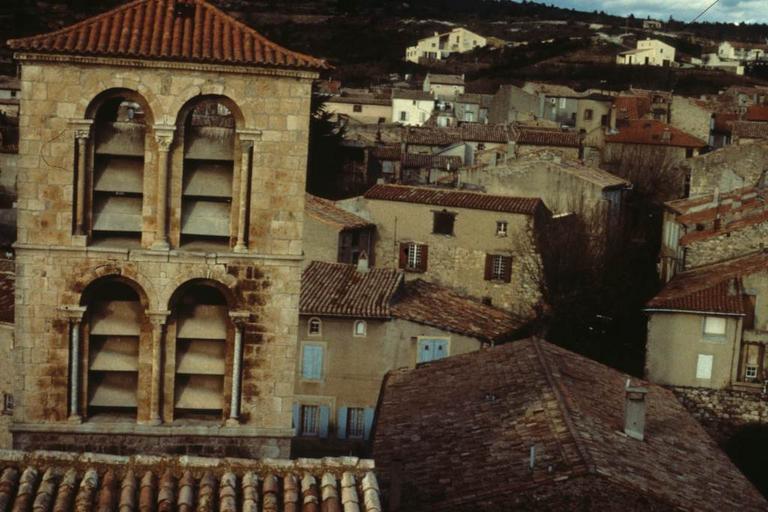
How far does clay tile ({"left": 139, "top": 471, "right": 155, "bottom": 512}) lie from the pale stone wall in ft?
13.6

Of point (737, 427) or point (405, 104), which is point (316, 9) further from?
point (737, 427)

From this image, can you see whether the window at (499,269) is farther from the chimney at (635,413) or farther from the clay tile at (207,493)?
the clay tile at (207,493)

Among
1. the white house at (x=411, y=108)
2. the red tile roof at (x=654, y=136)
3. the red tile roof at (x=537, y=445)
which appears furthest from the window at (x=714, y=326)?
the white house at (x=411, y=108)

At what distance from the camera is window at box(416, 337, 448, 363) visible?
36.1 meters

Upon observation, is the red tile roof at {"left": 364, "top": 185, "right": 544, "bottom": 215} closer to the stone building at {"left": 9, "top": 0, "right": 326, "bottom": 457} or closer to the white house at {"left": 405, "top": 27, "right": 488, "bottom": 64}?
the stone building at {"left": 9, "top": 0, "right": 326, "bottom": 457}

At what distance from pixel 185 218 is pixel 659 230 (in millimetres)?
45351

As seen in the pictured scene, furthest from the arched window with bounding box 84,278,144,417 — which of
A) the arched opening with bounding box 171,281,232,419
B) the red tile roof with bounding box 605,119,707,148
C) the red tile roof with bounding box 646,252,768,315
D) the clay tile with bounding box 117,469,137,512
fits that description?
the red tile roof with bounding box 605,119,707,148

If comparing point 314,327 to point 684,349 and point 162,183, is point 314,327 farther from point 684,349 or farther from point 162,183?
point 162,183

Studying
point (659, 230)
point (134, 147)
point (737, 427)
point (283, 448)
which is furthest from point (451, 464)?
point (659, 230)

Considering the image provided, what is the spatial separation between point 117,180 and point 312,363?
21.1m

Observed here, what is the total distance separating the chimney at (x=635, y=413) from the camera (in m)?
22.2

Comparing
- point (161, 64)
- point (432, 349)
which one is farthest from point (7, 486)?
point (432, 349)

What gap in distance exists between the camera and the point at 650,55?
149 m

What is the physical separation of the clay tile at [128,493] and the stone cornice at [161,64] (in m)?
5.85
